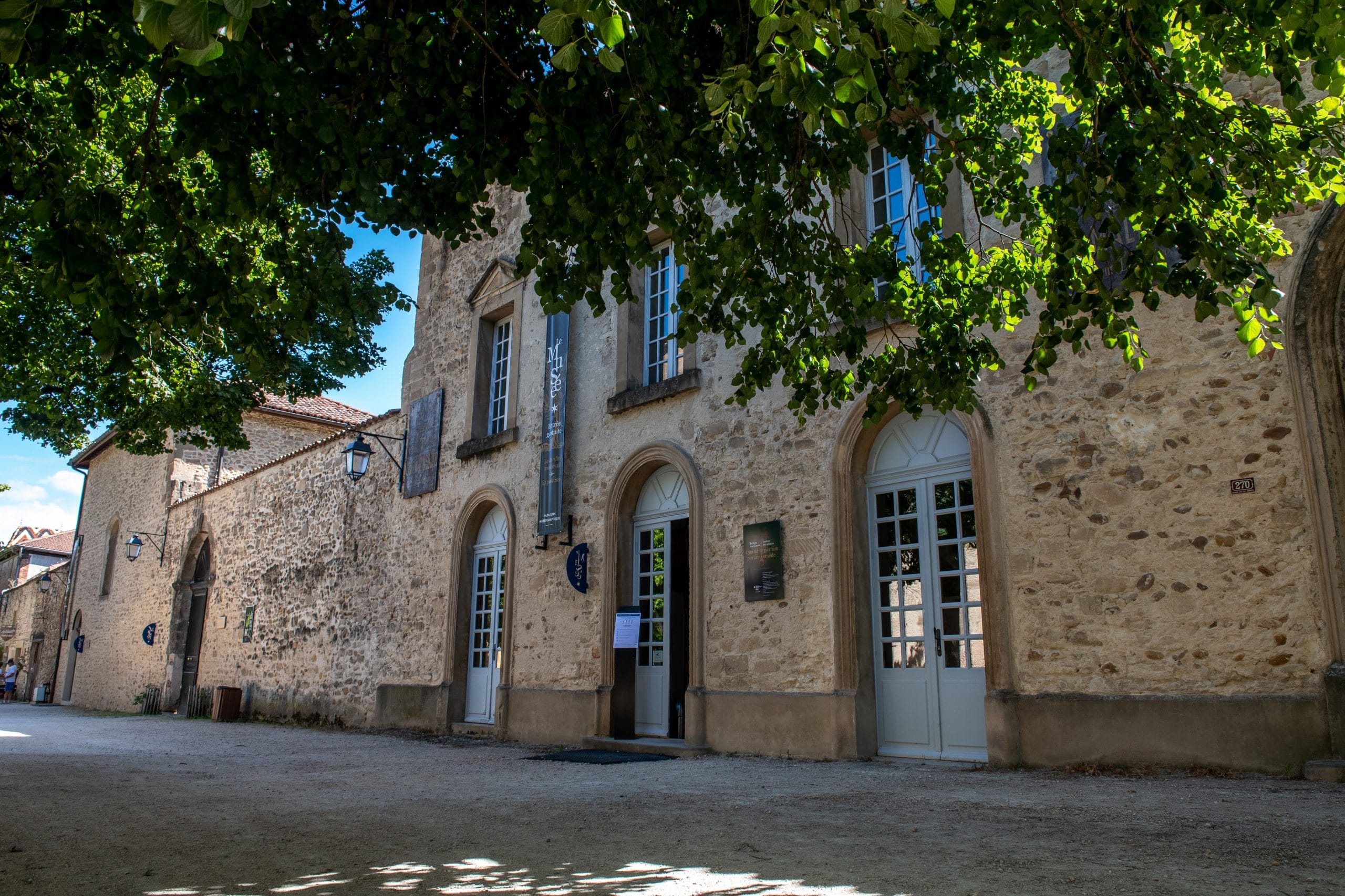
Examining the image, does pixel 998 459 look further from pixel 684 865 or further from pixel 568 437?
pixel 568 437

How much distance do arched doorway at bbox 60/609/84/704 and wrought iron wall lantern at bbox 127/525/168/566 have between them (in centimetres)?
483

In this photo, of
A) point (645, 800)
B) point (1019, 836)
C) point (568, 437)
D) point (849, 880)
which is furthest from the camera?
point (568, 437)

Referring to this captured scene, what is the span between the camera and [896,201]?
27.5 feet

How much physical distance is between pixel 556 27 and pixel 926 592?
20.4 ft

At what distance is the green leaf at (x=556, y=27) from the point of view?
214 centimetres

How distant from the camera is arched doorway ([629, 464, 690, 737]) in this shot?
976 centimetres

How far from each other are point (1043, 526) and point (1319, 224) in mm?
2539

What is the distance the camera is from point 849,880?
10.5ft

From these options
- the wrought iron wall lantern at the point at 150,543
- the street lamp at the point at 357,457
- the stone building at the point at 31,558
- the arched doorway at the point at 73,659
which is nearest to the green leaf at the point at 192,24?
the street lamp at the point at 357,457

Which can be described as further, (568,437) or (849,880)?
(568,437)

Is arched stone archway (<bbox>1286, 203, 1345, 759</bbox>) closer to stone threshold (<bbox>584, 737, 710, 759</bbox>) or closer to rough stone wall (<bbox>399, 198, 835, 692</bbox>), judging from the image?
rough stone wall (<bbox>399, 198, 835, 692</bbox>)

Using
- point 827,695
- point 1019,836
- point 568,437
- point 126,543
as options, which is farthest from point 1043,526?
point 126,543

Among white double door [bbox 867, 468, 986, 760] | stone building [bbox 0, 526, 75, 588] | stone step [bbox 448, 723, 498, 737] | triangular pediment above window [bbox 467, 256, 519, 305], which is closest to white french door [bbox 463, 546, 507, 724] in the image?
stone step [bbox 448, 723, 498, 737]

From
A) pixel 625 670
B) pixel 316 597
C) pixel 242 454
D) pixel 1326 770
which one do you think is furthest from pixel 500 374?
pixel 242 454
